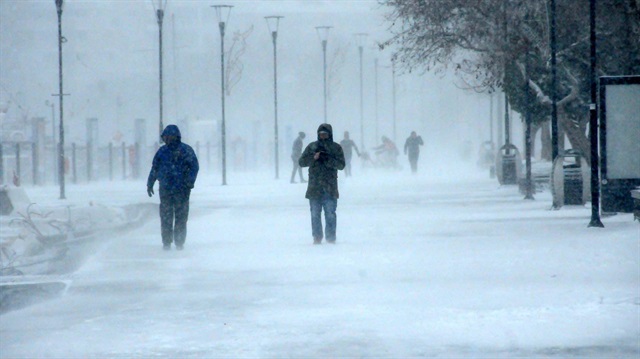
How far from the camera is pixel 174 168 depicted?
19.3 meters

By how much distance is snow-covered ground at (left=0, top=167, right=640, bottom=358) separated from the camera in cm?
1026

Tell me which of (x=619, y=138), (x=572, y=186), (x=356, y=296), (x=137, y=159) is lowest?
(x=356, y=296)

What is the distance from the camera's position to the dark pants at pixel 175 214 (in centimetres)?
1936

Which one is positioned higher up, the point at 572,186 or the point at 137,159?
the point at 137,159

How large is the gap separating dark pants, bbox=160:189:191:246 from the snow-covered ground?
0.36 metres

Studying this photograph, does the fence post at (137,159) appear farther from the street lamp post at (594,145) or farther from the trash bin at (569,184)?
the street lamp post at (594,145)

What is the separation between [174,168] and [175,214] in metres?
0.71

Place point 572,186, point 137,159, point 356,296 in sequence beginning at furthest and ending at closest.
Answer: point 137,159
point 572,186
point 356,296

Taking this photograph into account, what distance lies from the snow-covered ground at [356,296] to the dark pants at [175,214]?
359mm

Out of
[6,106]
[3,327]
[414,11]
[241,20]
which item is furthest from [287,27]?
[3,327]

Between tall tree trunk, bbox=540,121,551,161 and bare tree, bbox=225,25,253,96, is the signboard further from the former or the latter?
bare tree, bbox=225,25,253,96

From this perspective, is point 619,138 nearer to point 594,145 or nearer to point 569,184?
A: point 594,145

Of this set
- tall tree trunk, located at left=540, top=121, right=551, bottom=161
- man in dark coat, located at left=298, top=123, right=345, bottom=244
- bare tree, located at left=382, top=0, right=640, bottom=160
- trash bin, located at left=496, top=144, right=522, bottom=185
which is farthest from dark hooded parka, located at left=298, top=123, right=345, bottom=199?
tall tree trunk, located at left=540, top=121, right=551, bottom=161

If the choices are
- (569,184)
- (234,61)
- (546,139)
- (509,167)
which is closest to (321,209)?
(569,184)
